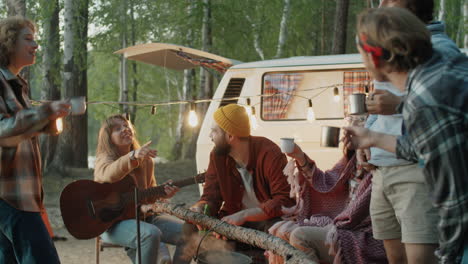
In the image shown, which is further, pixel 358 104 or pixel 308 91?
pixel 308 91

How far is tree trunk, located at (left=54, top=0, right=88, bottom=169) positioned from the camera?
→ 12.2 metres

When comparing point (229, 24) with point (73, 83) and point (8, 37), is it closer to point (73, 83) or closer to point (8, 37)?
point (73, 83)

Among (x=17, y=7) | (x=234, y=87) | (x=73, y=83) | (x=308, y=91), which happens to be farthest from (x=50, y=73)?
(x=308, y=91)

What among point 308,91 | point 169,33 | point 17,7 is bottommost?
point 308,91

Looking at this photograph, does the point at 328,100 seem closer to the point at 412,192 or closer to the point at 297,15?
the point at 412,192

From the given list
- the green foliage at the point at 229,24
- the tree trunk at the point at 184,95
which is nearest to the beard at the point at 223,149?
the green foliage at the point at 229,24

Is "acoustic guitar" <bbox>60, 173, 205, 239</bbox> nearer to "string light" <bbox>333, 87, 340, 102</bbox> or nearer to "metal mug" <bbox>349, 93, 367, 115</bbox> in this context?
"metal mug" <bbox>349, 93, 367, 115</bbox>

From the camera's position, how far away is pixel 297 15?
22.4 meters

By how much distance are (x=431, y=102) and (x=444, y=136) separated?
0.41 ft

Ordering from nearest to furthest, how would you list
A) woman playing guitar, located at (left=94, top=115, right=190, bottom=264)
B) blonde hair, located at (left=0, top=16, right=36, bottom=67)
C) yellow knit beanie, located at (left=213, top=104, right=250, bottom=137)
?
blonde hair, located at (left=0, top=16, right=36, bottom=67) → yellow knit beanie, located at (left=213, top=104, right=250, bottom=137) → woman playing guitar, located at (left=94, top=115, right=190, bottom=264)

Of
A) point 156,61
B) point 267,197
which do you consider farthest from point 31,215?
point 156,61

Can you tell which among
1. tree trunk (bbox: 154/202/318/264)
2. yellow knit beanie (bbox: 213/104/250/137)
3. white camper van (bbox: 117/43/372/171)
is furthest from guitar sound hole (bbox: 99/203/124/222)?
white camper van (bbox: 117/43/372/171)

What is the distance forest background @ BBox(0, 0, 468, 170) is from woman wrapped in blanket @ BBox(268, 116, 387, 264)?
896 cm

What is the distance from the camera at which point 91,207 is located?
14.9 ft
